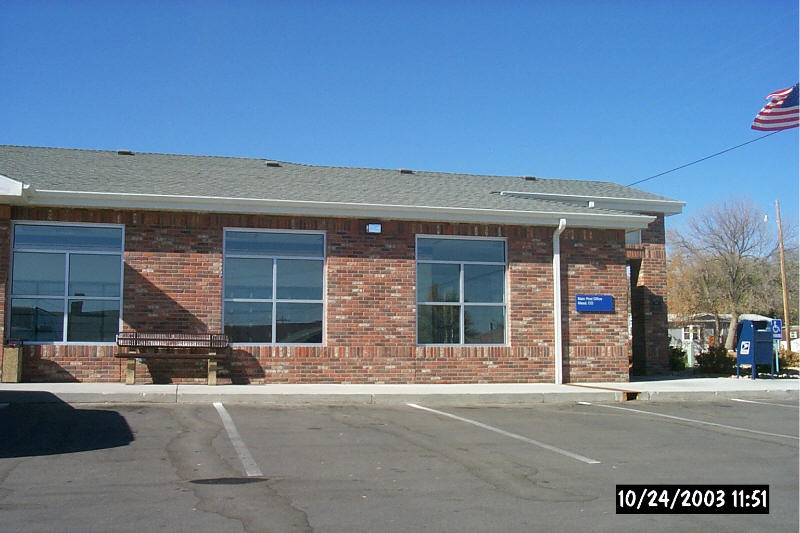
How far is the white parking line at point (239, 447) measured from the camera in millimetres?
7414

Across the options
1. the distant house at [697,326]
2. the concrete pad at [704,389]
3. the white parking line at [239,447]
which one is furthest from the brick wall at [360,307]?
the distant house at [697,326]

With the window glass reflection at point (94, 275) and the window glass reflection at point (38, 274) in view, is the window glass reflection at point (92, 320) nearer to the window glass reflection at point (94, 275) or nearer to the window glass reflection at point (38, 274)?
the window glass reflection at point (94, 275)

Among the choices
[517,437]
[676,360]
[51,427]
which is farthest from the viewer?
[676,360]

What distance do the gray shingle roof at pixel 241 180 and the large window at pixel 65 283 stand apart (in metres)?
0.96

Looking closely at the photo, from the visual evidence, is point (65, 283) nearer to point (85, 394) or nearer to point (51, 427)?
point (85, 394)

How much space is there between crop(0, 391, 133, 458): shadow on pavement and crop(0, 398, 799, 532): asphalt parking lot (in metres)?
0.03

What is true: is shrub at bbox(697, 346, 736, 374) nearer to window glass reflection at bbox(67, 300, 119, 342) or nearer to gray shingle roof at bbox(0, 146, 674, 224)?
gray shingle roof at bbox(0, 146, 674, 224)

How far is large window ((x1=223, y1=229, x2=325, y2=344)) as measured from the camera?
1533 cm

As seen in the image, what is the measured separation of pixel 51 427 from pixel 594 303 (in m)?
11.3

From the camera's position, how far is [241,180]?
17.1m

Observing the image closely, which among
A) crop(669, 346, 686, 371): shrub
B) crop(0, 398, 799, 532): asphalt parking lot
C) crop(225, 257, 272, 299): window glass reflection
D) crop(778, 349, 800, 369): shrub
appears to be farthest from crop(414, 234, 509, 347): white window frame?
crop(778, 349, 800, 369): shrub

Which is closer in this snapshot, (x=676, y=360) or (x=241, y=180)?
(x=241, y=180)

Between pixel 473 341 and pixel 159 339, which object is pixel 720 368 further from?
pixel 159 339

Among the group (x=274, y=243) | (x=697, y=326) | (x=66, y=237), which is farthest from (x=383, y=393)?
(x=697, y=326)
